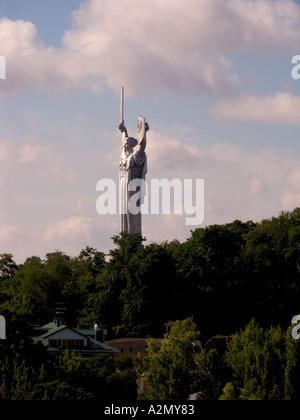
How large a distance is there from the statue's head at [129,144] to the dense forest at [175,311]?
5.25 metres

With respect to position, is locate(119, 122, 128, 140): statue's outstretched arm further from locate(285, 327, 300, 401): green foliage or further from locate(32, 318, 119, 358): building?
locate(285, 327, 300, 401): green foliage

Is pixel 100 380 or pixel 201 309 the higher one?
pixel 201 309

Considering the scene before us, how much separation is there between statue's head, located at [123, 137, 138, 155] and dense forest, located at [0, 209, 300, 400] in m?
5.25

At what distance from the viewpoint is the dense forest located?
3750cm

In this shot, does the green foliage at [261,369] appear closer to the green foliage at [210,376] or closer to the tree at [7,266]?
the green foliage at [210,376]

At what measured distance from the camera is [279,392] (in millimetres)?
37750

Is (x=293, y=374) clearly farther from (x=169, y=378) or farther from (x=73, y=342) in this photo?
(x=73, y=342)

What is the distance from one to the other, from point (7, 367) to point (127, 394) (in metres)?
5.55

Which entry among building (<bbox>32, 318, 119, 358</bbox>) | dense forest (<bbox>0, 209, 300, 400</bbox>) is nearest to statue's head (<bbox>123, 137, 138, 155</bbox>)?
dense forest (<bbox>0, 209, 300, 400</bbox>)

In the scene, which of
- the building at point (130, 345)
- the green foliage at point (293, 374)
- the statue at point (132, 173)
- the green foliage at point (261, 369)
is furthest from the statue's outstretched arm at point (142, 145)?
the green foliage at point (293, 374)

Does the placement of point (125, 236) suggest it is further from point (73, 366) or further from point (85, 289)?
point (73, 366)

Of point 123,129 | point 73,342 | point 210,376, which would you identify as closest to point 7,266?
point 123,129

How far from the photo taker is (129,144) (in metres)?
63.0

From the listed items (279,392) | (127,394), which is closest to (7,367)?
(127,394)
